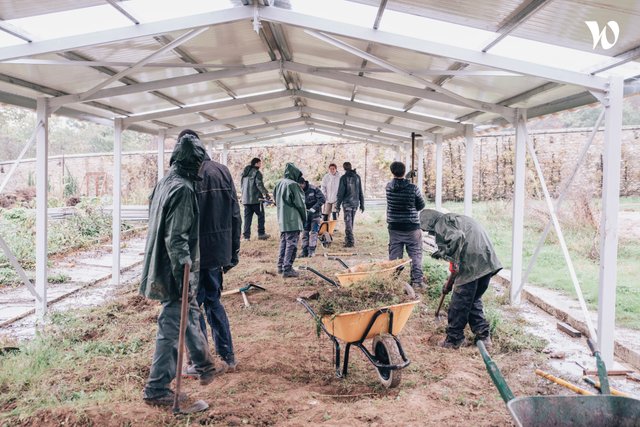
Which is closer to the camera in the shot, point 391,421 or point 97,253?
point 391,421

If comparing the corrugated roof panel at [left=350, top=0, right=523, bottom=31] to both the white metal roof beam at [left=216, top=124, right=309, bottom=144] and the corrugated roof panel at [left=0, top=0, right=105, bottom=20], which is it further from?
the white metal roof beam at [left=216, top=124, right=309, bottom=144]

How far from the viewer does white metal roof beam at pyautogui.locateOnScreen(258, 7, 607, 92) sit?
4418 mm

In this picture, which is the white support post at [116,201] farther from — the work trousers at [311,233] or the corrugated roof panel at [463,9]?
the corrugated roof panel at [463,9]

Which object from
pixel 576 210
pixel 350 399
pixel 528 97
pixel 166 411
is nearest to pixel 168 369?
pixel 166 411

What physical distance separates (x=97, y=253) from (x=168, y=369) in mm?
8523

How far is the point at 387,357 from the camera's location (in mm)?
4117

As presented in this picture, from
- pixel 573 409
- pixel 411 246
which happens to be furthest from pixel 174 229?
pixel 411 246

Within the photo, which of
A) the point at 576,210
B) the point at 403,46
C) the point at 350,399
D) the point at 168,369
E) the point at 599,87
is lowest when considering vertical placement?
the point at 350,399

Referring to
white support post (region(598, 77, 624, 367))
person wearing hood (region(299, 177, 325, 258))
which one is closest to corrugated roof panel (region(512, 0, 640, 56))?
white support post (region(598, 77, 624, 367))

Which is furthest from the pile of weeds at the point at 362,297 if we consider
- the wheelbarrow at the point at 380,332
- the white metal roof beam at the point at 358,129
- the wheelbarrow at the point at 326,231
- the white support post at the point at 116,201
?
the white metal roof beam at the point at 358,129

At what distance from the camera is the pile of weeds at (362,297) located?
419 cm

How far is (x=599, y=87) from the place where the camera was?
446cm

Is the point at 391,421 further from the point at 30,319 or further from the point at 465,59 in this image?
the point at 30,319

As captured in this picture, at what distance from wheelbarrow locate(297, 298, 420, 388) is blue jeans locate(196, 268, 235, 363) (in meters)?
0.85
